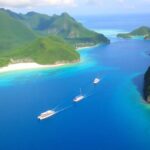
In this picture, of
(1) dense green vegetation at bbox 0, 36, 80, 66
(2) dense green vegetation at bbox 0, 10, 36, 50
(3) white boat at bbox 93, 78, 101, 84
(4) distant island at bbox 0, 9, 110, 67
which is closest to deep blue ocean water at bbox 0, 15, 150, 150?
(3) white boat at bbox 93, 78, 101, 84

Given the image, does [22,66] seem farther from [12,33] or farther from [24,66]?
[12,33]

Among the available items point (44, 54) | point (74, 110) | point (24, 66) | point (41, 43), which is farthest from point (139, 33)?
point (74, 110)

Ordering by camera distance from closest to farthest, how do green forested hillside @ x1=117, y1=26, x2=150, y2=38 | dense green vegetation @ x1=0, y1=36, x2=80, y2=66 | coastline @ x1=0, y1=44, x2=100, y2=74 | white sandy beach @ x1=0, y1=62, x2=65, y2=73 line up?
coastline @ x1=0, y1=44, x2=100, y2=74 → white sandy beach @ x1=0, y1=62, x2=65, y2=73 → dense green vegetation @ x1=0, y1=36, x2=80, y2=66 → green forested hillside @ x1=117, y1=26, x2=150, y2=38

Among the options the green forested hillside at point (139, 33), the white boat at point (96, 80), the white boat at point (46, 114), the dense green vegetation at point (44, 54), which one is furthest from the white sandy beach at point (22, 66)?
the green forested hillside at point (139, 33)

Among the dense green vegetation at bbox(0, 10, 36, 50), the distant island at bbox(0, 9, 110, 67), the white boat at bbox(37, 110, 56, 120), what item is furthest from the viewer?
the dense green vegetation at bbox(0, 10, 36, 50)

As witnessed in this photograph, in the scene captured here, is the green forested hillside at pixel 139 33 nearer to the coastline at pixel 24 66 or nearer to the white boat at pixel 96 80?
the coastline at pixel 24 66

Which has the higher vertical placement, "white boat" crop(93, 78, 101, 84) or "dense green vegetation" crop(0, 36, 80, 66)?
"dense green vegetation" crop(0, 36, 80, 66)

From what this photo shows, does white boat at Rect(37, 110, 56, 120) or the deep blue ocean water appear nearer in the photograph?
the deep blue ocean water

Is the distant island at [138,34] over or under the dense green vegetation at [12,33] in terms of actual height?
under

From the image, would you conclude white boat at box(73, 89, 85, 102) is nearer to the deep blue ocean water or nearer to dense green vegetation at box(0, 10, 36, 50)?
the deep blue ocean water
